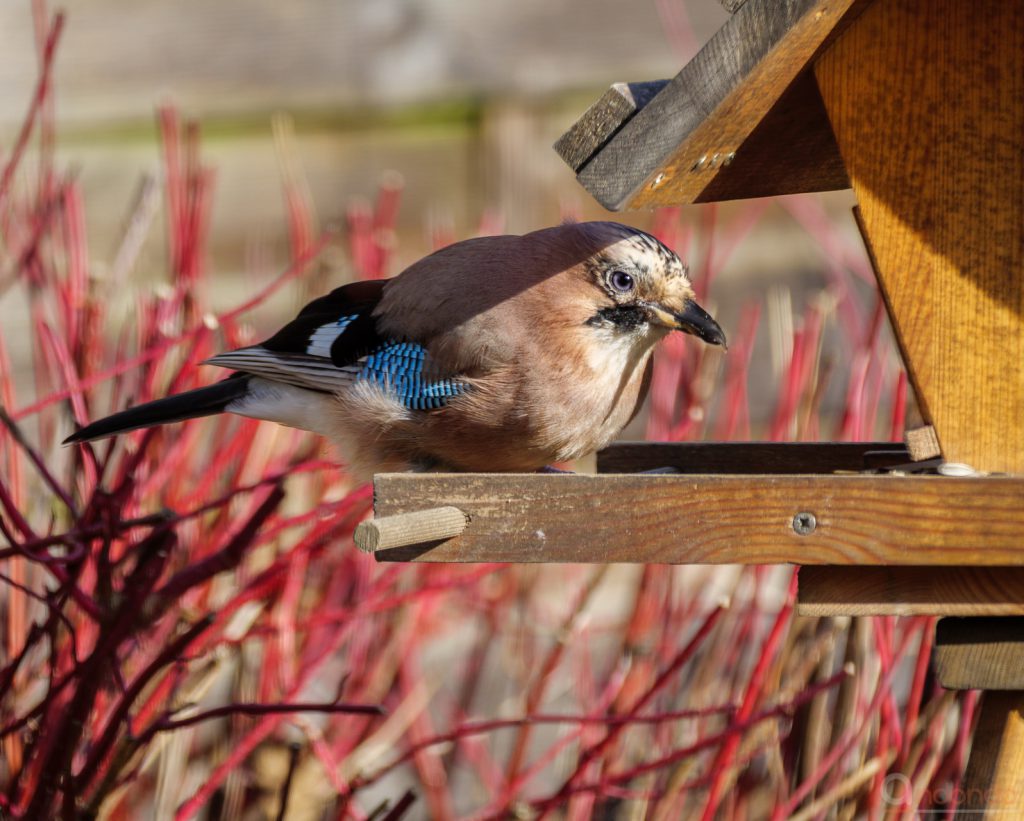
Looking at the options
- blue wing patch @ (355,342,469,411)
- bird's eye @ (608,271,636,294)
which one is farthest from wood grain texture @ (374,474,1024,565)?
bird's eye @ (608,271,636,294)

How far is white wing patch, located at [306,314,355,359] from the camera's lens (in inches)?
102

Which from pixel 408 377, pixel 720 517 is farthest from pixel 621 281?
pixel 720 517

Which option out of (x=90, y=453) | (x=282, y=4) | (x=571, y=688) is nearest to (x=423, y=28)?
(x=282, y=4)

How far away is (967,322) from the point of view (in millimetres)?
2086

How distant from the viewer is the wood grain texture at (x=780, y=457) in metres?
2.43

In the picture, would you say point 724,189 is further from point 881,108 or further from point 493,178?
point 493,178

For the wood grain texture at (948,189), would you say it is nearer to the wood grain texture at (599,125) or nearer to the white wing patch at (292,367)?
the wood grain texture at (599,125)

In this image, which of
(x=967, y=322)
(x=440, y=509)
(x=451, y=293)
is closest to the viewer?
(x=440, y=509)

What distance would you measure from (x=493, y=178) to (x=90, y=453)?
2.80 m

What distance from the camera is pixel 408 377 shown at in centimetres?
241

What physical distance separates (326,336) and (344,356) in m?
0.08

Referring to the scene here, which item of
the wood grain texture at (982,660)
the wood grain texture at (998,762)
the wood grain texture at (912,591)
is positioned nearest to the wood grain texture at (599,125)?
the wood grain texture at (912,591)

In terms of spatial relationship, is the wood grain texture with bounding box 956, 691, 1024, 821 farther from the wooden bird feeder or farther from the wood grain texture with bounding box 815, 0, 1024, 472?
the wood grain texture with bounding box 815, 0, 1024, 472

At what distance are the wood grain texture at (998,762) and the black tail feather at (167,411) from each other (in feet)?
4.73
